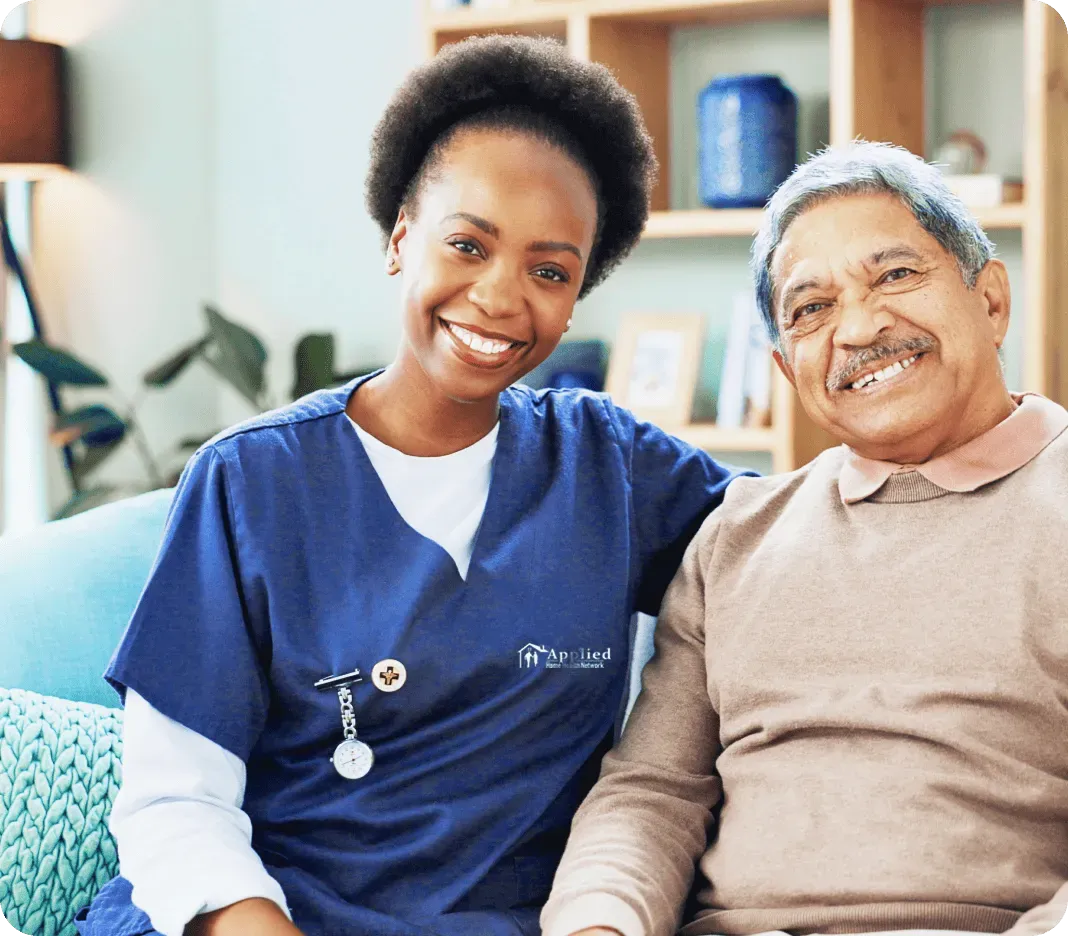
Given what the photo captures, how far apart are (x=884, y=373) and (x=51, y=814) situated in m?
0.96

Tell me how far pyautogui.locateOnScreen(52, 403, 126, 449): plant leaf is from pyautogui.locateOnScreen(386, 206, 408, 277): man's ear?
81.4 inches

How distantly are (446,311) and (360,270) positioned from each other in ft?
8.02

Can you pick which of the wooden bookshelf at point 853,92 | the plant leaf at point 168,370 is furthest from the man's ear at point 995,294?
the plant leaf at point 168,370

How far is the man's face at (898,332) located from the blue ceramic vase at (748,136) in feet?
5.11

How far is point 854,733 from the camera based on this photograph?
1331mm

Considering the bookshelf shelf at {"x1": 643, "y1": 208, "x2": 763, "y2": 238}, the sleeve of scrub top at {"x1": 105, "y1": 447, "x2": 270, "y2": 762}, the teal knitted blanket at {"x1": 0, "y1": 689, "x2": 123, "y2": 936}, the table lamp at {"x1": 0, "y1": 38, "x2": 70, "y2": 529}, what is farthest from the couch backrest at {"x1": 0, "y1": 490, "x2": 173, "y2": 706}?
the table lamp at {"x1": 0, "y1": 38, "x2": 70, "y2": 529}


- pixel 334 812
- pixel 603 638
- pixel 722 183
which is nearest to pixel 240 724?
pixel 334 812

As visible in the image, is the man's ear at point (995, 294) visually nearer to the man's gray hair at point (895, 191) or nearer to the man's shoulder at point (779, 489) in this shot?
the man's gray hair at point (895, 191)

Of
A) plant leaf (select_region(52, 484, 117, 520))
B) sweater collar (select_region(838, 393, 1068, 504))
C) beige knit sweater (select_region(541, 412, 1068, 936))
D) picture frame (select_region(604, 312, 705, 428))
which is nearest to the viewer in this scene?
beige knit sweater (select_region(541, 412, 1068, 936))

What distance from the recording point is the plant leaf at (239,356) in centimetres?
353

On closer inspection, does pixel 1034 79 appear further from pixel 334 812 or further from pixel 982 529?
pixel 334 812

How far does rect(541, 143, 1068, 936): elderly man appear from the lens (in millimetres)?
1255

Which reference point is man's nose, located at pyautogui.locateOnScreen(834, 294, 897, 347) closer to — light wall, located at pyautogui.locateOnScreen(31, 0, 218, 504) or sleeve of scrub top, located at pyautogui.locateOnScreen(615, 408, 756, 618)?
sleeve of scrub top, located at pyautogui.locateOnScreen(615, 408, 756, 618)

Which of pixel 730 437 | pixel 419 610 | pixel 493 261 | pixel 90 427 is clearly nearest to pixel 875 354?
pixel 493 261
